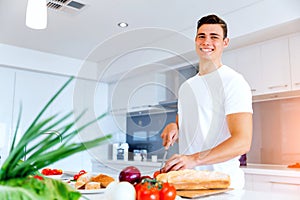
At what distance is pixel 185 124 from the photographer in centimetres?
153

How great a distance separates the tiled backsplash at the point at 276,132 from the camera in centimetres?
276

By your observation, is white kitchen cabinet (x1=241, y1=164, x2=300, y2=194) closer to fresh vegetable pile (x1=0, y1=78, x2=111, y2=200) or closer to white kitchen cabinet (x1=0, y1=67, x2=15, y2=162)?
fresh vegetable pile (x1=0, y1=78, x2=111, y2=200)

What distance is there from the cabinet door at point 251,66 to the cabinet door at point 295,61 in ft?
0.96

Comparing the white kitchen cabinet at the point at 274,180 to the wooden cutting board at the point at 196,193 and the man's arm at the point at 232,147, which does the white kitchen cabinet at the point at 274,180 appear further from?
the wooden cutting board at the point at 196,193

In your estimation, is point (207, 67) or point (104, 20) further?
point (104, 20)

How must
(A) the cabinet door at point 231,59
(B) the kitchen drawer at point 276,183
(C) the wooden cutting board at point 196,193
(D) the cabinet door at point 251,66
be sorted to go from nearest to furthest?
(C) the wooden cutting board at point 196,193 → (B) the kitchen drawer at point 276,183 → (D) the cabinet door at point 251,66 → (A) the cabinet door at point 231,59

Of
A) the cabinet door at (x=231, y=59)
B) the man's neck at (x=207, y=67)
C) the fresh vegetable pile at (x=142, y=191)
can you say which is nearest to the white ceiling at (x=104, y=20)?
the cabinet door at (x=231, y=59)

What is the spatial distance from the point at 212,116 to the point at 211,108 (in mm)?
38

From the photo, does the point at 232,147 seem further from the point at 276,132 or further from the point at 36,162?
the point at 276,132

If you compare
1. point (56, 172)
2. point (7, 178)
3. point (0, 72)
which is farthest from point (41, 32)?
point (7, 178)

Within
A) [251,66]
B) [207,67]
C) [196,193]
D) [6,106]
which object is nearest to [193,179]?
[196,193]

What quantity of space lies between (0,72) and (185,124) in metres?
3.03

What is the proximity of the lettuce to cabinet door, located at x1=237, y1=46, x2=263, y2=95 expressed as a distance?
2.61 meters

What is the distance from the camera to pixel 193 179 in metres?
1.13
